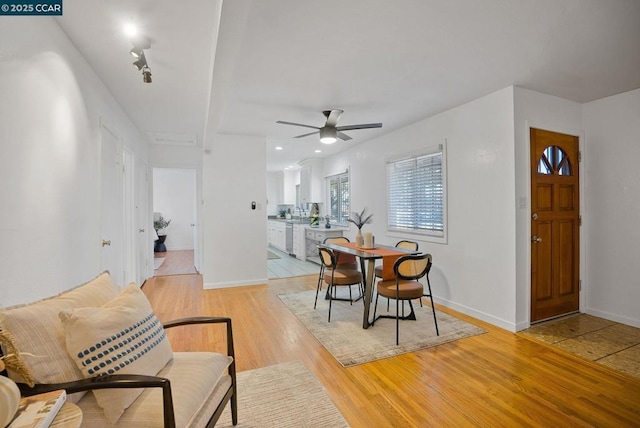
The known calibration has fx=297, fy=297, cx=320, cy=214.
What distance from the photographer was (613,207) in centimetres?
331

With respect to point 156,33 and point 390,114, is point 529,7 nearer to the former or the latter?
point 390,114

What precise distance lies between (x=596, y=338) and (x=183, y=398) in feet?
11.9

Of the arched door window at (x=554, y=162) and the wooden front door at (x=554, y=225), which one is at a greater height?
the arched door window at (x=554, y=162)

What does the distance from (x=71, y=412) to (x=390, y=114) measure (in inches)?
154

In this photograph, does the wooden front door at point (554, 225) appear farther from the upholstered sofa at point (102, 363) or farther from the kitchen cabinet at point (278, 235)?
the kitchen cabinet at point (278, 235)

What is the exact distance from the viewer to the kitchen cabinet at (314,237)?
6.47m

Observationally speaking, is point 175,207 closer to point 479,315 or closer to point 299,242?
point 299,242

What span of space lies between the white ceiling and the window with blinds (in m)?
0.77

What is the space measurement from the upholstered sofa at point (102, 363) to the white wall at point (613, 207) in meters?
4.21

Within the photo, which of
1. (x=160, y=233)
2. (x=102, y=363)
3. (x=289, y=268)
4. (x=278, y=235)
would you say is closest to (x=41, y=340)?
(x=102, y=363)

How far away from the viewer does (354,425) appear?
1.73 metres

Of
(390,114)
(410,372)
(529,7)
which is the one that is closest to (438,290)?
(410,372)

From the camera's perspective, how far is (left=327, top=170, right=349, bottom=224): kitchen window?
6316mm

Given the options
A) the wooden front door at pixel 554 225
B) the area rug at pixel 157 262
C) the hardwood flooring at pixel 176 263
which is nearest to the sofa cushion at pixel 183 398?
the wooden front door at pixel 554 225
